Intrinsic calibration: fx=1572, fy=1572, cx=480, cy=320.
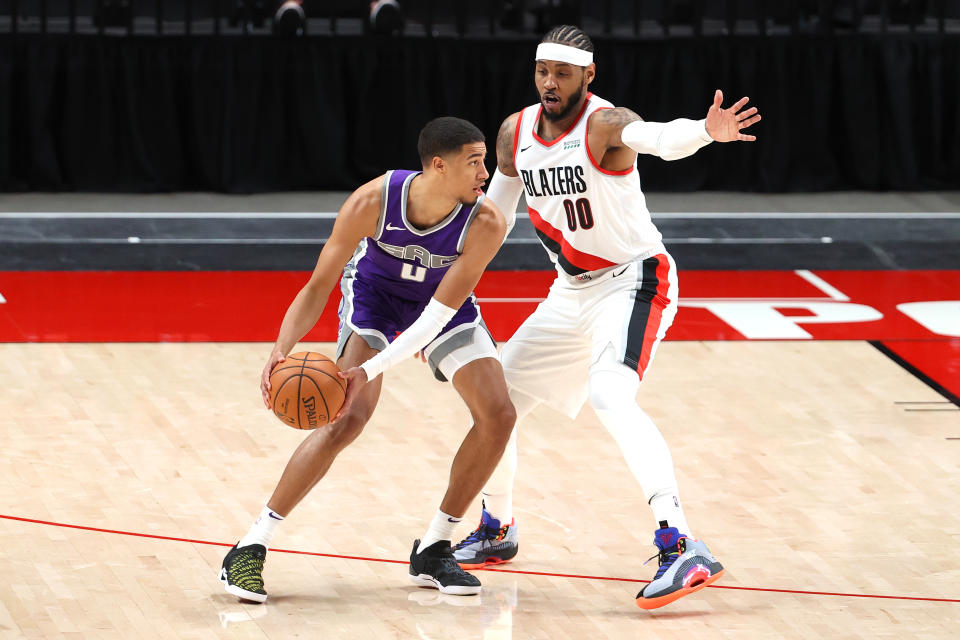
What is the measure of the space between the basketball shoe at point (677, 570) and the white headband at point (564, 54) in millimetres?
1476

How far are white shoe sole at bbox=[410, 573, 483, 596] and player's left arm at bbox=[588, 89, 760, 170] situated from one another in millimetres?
1358

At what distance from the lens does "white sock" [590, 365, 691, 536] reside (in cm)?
450

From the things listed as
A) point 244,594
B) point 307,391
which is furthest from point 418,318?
point 244,594

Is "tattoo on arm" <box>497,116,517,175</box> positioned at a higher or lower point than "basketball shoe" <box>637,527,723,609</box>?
higher

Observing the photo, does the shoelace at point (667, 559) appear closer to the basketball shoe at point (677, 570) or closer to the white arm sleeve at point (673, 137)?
the basketball shoe at point (677, 570)

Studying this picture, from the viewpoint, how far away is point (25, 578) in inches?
182

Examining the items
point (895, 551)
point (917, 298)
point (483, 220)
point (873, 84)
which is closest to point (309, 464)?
point (483, 220)

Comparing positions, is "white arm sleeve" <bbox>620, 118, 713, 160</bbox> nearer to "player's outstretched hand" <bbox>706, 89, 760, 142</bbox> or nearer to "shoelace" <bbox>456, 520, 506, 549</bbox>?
"player's outstretched hand" <bbox>706, 89, 760, 142</bbox>

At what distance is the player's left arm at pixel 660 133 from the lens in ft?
14.7

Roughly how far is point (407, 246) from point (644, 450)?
92 centimetres

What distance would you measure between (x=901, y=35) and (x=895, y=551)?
6129 mm

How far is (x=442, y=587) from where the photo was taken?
464 centimetres

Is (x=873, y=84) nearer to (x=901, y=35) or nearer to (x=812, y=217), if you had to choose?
(x=901, y=35)

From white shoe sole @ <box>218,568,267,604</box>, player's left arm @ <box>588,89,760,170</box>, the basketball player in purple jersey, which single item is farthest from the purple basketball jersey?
white shoe sole @ <box>218,568,267,604</box>
